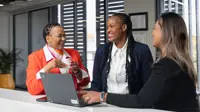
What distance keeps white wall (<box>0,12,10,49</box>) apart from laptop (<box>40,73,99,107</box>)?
26.9 feet

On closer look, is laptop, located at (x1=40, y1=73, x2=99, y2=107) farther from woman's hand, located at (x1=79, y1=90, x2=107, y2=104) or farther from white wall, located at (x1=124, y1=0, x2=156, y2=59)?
white wall, located at (x1=124, y1=0, x2=156, y2=59)

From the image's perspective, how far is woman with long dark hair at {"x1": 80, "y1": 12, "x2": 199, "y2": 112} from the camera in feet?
4.41

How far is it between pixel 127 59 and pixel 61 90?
2.67 feet

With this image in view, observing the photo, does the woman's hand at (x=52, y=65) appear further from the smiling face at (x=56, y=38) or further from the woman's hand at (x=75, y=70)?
the smiling face at (x=56, y=38)

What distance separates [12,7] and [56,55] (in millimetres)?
6942

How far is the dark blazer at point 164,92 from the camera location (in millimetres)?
1339

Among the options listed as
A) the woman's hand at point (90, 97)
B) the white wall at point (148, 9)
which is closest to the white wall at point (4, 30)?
the white wall at point (148, 9)

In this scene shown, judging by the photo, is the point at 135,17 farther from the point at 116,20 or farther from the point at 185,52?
the point at 185,52

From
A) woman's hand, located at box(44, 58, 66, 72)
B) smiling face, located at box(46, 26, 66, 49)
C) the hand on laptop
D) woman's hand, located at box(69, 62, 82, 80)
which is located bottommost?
the hand on laptop

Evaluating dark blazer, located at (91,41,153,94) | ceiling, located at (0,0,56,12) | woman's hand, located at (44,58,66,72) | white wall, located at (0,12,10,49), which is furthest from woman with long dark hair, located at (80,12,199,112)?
white wall, located at (0,12,10,49)

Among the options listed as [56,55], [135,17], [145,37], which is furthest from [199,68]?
[56,55]

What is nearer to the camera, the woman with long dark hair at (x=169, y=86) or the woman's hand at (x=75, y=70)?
the woman with long dark hair at (x=169, y=86)

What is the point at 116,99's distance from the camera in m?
1.39

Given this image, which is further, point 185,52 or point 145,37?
point 145,37
